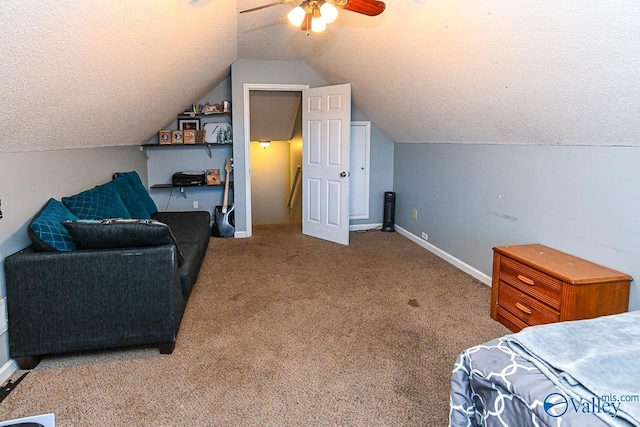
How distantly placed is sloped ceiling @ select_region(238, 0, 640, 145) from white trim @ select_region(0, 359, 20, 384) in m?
2.85

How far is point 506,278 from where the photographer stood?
275cm

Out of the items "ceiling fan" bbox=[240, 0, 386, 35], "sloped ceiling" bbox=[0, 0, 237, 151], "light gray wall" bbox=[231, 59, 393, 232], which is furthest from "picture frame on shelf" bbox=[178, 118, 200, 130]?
"ceiling fan" bbox=[240, 0, 386, 35]

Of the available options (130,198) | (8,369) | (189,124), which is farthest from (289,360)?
(189,124)

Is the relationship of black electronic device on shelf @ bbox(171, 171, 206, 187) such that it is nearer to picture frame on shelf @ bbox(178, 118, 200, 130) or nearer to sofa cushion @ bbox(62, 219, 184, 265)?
picture frame on shelf @ bbox(178, 118, 200, 130)

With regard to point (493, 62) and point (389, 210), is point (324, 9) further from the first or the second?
point (389, 210)

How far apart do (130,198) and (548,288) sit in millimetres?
3440

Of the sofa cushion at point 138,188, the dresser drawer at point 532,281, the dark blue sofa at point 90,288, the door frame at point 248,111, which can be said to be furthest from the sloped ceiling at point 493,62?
the dark blue sofa at point 90,288

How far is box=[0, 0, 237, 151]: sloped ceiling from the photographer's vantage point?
1613 millimetres

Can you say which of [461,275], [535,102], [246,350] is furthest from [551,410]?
[461,275]

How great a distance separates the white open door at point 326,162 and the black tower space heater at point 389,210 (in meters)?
0.85

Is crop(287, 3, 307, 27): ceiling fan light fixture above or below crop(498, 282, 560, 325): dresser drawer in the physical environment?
above

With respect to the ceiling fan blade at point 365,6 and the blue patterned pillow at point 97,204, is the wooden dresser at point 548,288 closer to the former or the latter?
the ceiling fan blade at point 365,6

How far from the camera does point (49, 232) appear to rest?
2.25 m

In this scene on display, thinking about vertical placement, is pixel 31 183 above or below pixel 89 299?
above
